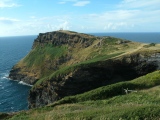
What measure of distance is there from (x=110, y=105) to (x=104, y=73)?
40.5 m

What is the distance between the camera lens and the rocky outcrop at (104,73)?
6638 centimetres

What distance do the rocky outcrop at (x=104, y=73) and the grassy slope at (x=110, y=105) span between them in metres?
19.1

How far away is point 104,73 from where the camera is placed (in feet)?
223

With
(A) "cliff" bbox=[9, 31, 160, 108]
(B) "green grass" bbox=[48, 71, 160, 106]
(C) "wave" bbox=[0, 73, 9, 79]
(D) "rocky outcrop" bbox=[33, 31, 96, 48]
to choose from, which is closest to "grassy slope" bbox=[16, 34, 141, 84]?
(A) "cliff" bbox=[9, 31, 160, 108]

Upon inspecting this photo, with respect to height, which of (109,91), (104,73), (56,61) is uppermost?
(109,91)

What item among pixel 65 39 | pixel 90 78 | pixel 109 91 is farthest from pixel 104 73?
pixel 65 39

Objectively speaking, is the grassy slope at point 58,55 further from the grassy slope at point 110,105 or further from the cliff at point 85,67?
the grassy slope at point 110,105

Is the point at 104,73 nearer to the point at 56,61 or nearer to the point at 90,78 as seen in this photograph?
the point at 90,78

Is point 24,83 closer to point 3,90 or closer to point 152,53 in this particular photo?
point 3,90

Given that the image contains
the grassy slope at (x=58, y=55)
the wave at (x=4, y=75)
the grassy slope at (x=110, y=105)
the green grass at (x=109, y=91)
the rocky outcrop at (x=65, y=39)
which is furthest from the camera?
the wave at (x=4, y=75)

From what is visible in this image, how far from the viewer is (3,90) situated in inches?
3654

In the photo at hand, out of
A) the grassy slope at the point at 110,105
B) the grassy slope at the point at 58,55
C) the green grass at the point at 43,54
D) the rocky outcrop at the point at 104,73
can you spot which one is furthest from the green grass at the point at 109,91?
the green grass at the point at 43,54

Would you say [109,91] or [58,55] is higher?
[109,91]

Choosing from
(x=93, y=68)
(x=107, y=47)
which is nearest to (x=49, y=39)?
(x=107, y=47)
